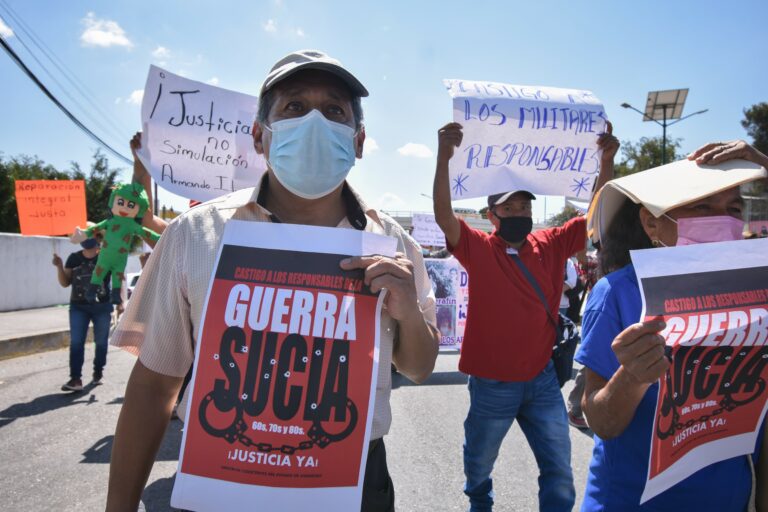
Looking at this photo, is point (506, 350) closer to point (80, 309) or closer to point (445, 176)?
point (445, 176)

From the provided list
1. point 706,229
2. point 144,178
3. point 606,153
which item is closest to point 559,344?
point 606,153

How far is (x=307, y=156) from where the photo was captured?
148cm

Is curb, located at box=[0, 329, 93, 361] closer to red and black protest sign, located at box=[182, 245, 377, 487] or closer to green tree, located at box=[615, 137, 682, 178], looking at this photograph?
red and black protest sign, located at box=[182, 245, 377, 487]

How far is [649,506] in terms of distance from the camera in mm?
1441

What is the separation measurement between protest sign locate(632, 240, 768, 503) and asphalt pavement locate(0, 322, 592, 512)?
2255 mm

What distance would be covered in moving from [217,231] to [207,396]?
0.45 meters

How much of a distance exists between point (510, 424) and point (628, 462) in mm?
1402

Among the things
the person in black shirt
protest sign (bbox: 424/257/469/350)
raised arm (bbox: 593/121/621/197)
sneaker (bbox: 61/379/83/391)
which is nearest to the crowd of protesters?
raised arm (bbox: 593/121/621/197)

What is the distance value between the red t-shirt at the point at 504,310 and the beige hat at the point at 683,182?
137 cm

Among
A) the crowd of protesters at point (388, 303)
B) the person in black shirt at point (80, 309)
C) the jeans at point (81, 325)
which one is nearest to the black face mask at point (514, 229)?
the crowd of protesters at point (388, 303)

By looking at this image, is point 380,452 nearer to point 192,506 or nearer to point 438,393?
point 192,506

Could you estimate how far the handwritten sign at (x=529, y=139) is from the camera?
309cm

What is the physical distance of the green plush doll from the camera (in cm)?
435

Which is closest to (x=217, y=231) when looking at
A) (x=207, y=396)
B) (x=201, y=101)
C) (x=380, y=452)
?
(x=207, y=396)
